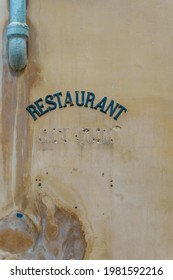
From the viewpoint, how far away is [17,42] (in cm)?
864

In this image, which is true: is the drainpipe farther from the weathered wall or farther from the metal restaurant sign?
the metal restaurant sign

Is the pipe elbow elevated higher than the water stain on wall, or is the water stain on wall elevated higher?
the pipe elbow

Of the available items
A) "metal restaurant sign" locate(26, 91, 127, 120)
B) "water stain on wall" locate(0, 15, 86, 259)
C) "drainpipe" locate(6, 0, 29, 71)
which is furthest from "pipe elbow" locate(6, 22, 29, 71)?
"metal restaurant sign" locate(26, 91, 127, 120)

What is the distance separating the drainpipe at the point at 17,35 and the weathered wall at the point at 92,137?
0.14m

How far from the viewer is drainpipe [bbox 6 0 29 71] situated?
340 inches

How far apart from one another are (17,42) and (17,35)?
0.31ft

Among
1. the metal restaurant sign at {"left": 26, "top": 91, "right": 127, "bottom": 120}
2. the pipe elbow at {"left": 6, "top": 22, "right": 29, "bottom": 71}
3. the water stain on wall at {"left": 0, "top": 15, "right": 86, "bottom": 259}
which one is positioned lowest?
the water stain on wall at {"left": 0, "top": 15, "right": 86, "bottom": 259}

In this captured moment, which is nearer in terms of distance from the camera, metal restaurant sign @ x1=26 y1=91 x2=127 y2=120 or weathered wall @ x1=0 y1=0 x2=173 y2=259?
weathered wall @ x1=0 y1=0 x2=173 y2=259

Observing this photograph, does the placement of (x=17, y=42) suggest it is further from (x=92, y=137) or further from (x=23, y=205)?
(x=23, y=205)

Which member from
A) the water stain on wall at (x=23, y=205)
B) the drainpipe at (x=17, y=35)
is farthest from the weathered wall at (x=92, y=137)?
the drainpipe at (x=17, y=35)

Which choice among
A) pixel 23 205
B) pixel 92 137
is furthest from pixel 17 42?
pixel 23 205

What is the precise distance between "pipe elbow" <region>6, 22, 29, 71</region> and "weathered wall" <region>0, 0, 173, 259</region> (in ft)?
0.52

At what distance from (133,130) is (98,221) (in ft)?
4.37
